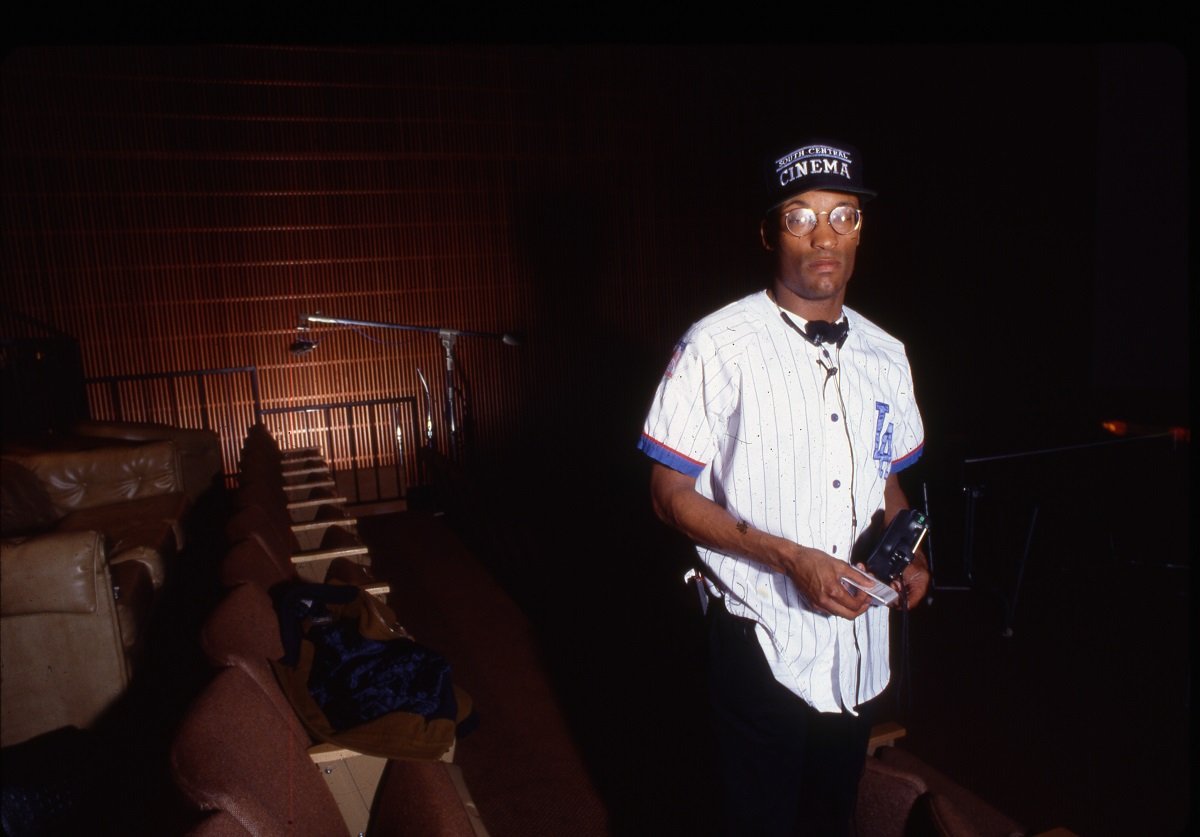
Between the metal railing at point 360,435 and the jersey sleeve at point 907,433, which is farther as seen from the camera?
the metal railing at point 360,435

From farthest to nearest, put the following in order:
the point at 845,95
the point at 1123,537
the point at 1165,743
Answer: the point at 845,95 → the point at 1123,537 → the point at 1165,743

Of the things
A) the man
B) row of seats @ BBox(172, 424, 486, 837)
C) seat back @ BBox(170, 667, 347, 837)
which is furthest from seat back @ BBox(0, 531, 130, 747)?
the man

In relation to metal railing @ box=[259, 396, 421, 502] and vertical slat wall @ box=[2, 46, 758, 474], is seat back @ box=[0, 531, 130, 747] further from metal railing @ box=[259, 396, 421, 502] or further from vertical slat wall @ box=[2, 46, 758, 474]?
metal railing @ box=[259, 396, 421, 502]

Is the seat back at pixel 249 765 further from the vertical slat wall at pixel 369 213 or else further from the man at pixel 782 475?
the vertical slat wall at pixel 369 213

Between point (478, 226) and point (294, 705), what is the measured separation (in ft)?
20.3

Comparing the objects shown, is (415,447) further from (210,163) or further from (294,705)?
(294,705)

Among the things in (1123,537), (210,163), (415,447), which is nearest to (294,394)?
(415,447)

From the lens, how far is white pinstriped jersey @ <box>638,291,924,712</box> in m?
1.35

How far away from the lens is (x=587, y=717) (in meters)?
2.69

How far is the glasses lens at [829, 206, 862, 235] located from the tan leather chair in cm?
248

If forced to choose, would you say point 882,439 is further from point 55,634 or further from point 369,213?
point 369,213

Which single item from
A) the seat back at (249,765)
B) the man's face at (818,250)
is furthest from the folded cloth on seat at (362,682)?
the man's face at (818,250)

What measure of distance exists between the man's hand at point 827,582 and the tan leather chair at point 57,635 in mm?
2359

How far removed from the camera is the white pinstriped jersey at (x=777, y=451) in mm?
1347
